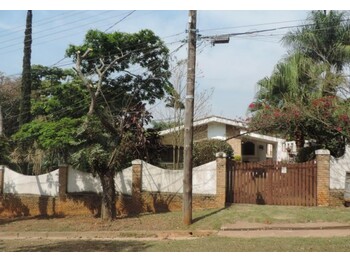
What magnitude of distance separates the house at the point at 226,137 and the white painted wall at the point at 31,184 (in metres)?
5.24

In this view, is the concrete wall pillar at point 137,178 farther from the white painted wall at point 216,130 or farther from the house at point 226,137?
the white painted wall at point 216,130

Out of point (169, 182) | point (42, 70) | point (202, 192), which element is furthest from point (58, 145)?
point (42, 70)

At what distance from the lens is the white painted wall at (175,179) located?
15812mm

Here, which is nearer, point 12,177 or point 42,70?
point 12,177

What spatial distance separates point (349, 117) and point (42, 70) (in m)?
15.8

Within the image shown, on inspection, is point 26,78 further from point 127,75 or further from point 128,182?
point 128,182

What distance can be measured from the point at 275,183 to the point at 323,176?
5.41 feet

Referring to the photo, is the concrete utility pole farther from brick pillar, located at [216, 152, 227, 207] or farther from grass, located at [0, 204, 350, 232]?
brick pillar, located at [216, 152, 227, 207]

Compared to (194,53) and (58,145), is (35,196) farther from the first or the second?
(194,53)

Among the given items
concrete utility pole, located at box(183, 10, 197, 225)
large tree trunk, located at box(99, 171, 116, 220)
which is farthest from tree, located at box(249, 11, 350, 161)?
large tree trunk, located at box(99, 171, 116, 220)

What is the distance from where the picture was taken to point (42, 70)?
23.7 metres
